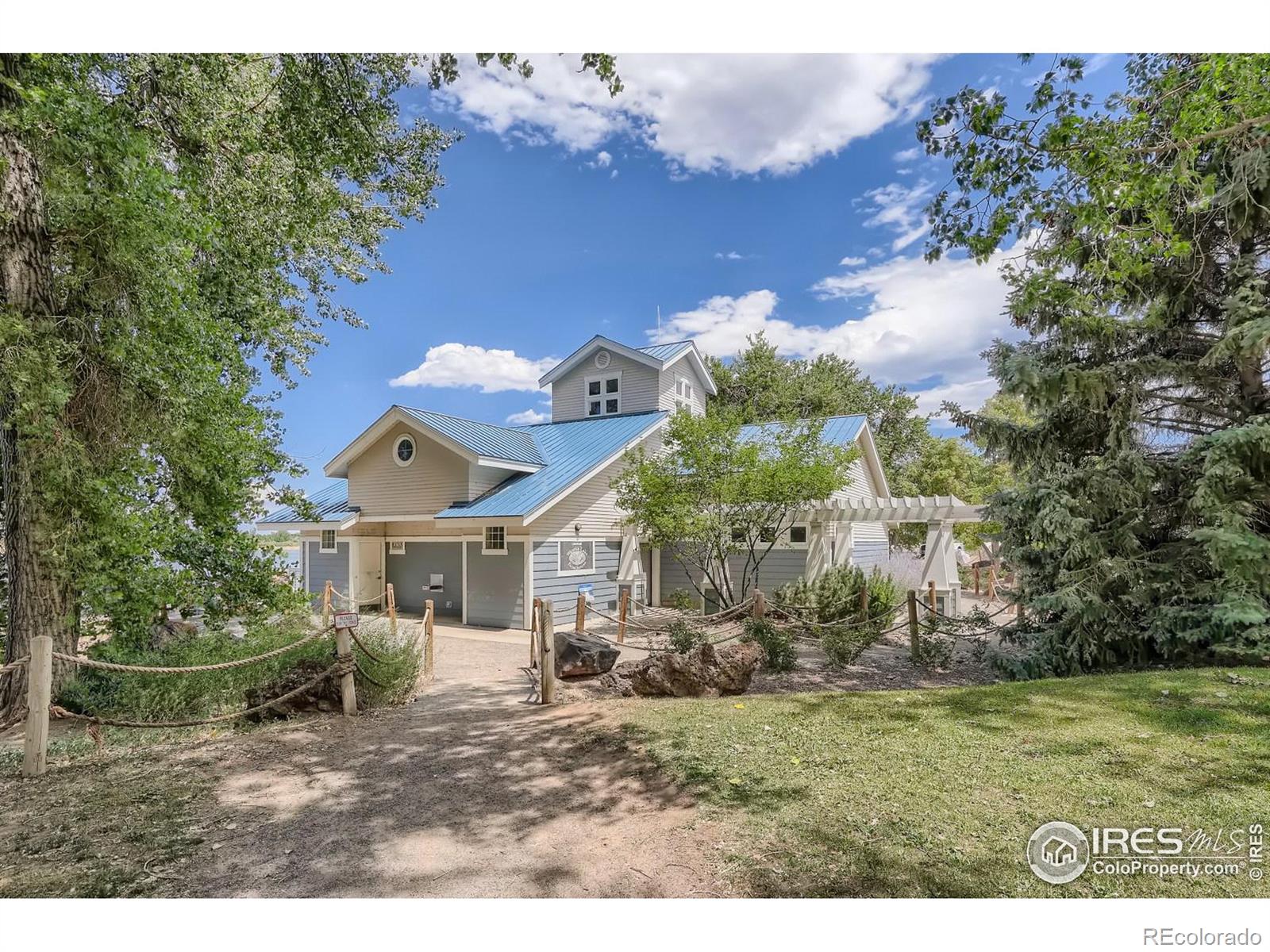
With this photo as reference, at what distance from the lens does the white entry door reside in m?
12.6

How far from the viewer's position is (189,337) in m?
4.90

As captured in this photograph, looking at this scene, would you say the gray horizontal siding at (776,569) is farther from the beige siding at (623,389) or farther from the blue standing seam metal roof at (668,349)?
the blue standing seam metal roof at (668,349)

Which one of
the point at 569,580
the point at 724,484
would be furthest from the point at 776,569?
the point at 569,580

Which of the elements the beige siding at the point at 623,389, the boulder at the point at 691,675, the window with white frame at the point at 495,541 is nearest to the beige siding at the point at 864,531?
the beige siding at the point at 623,389

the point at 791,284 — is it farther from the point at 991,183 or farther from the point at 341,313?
the point at 341,313

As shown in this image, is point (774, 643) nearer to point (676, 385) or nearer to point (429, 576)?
point (676, 385)

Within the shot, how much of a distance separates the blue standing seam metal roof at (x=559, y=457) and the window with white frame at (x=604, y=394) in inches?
11.3

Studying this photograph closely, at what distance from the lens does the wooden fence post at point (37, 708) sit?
3.61 meters

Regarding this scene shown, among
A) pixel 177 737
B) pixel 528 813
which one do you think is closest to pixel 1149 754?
pixel 528 813

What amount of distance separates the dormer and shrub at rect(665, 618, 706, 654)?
21.1ft

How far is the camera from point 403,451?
1170cm

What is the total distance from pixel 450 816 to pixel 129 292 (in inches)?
185

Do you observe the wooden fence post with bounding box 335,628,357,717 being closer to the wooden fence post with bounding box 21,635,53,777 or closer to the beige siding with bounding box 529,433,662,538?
the wooden fence post with bounding box 21,635,53,777

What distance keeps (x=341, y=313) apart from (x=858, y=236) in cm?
779
